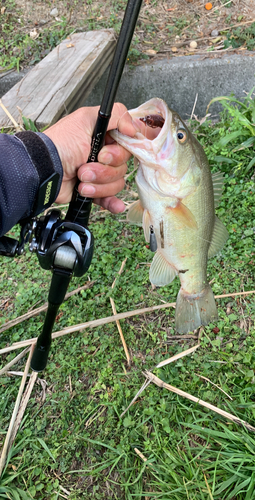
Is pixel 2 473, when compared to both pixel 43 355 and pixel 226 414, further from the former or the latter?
pixel 226 414

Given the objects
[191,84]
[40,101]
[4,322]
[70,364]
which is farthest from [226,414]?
[191,84]

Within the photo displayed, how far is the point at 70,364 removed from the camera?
8.18 ft

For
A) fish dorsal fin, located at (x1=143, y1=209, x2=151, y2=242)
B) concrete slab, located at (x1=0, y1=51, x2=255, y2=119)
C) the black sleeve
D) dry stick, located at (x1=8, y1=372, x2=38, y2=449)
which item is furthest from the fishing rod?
concrete slab, located at (x1=0, y1=51, x2=255, y2=119)

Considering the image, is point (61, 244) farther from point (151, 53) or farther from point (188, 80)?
point (151, 53)

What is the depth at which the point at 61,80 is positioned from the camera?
3.43 metres

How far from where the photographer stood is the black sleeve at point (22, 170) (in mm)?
1435

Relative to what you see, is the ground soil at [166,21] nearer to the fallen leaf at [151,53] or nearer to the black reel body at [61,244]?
the fallen leaf at [151,53]

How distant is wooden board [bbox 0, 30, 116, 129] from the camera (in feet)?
10.5

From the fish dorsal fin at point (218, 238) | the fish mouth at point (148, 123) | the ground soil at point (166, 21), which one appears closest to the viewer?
the fish mouth at point (148, 123)

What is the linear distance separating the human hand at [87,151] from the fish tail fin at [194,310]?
30.9 inches

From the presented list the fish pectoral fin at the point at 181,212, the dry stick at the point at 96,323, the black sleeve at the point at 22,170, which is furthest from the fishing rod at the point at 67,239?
the dry stick at the point at 96,323

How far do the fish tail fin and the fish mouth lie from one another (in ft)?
3.01

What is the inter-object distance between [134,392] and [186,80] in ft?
11.0

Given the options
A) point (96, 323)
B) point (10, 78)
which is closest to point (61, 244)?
point (96, 323)
